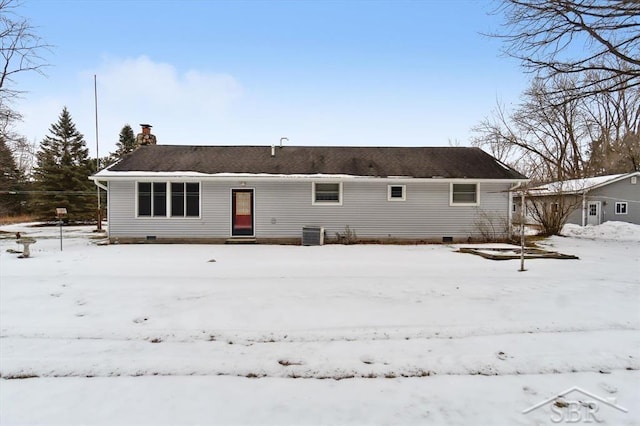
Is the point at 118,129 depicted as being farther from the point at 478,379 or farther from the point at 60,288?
the point at 478,379

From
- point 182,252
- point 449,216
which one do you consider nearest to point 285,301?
point 182,252

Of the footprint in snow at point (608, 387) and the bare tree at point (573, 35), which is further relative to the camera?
the bare tree at point (573, 35)

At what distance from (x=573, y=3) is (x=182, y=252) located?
43.3ft

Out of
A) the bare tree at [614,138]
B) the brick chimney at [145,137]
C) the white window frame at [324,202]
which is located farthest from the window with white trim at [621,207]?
the brick chimney at [145,137]

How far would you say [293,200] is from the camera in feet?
41.8

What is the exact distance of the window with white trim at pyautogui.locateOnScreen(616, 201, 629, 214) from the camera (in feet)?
65.7

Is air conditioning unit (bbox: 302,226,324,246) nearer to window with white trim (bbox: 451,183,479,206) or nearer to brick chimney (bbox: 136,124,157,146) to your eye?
window with white trim (bbox: 451,183,479,206)

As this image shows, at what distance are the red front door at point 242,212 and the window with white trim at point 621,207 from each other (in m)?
22.4

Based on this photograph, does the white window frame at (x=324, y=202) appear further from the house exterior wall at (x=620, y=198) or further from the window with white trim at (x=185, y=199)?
the house exterior wall at (x=620, y=198)

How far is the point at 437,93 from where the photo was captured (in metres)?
17.9

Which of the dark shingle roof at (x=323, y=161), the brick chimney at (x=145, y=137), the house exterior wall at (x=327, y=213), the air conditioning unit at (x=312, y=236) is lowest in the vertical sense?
the air conditioning unit at (x=312, y=236)

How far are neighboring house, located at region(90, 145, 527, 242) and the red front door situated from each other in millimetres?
40

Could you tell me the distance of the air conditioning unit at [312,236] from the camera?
12.1 metres

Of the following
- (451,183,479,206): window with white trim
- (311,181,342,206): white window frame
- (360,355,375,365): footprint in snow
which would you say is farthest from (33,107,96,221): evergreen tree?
(360,355,375,365): footprint in snow
